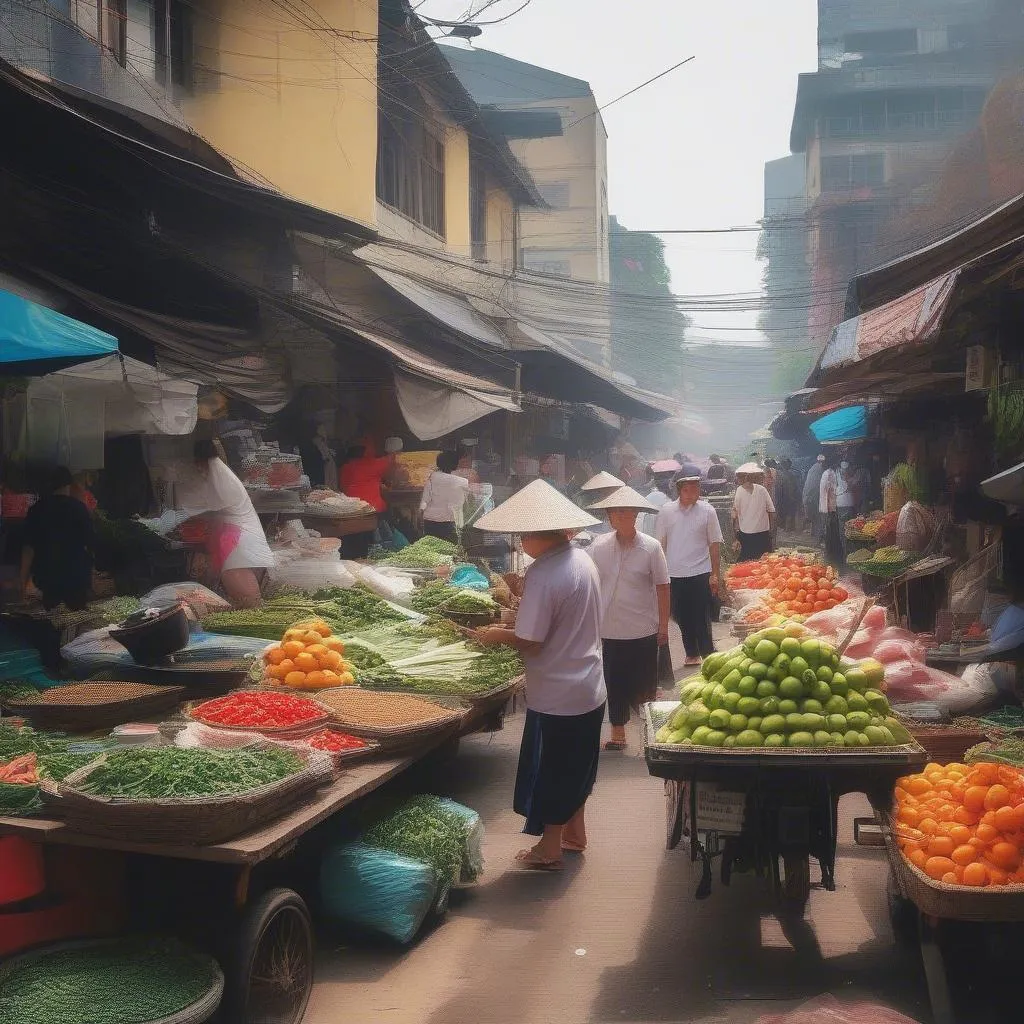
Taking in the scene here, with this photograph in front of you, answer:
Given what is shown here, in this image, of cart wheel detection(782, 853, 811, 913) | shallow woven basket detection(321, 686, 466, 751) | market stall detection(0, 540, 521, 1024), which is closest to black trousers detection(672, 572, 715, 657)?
market stall detection(0, 540, 521, 1024)

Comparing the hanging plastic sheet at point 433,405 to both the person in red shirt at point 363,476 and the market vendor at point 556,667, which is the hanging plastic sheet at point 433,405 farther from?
the market vendor at point 556,667

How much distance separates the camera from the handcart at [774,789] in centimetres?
451

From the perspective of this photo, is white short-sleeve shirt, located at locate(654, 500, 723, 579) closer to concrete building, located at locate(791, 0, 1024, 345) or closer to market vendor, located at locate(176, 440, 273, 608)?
market vendor, located at locate(176, 440, 273, 608)

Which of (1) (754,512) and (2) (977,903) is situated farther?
(1) (754,512)

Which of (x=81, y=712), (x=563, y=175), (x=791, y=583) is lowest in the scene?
(x=81, y=712)

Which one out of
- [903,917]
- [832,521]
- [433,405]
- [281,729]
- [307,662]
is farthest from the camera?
[832,521]

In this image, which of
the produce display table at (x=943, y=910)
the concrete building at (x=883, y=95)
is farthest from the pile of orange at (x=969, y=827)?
the concrete building at (x=883, y=95)

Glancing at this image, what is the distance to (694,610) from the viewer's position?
37.2ft

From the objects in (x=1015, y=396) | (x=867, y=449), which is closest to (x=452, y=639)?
(x=1015, y=396)

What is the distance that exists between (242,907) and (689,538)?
7522mm

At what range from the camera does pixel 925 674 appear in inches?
280

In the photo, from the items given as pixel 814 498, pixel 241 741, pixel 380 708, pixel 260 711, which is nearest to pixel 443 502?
pixel 380 708

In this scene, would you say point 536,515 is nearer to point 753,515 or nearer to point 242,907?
point 242,907

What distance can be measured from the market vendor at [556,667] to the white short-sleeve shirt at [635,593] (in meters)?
2.41
